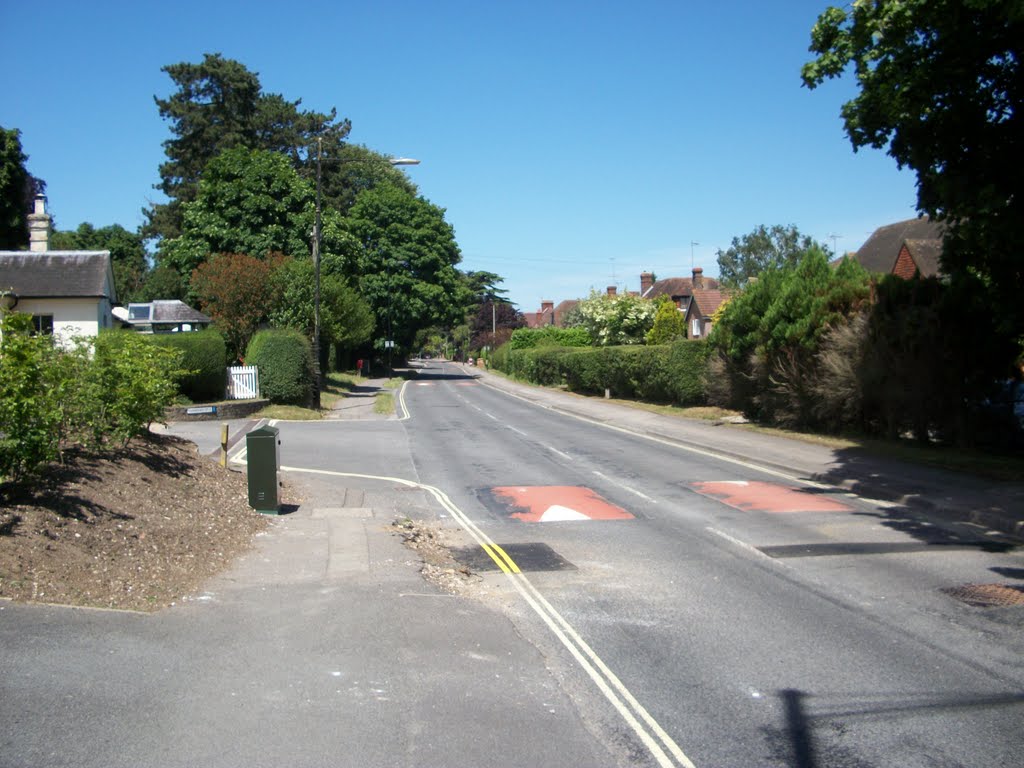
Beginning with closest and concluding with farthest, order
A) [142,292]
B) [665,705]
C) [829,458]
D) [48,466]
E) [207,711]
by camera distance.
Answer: [207,711] → [665,705] → [48,466] → [829,458] → [142,292]

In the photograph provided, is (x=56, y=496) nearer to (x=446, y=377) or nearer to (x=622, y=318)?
(x=622, y=318)

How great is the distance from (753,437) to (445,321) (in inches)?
2097

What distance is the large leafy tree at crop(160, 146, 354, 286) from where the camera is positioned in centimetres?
4569

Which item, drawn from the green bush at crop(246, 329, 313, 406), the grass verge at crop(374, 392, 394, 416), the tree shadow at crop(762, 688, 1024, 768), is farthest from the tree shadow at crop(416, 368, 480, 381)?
the tree shadow at crop(762, 688, 1024, 768)

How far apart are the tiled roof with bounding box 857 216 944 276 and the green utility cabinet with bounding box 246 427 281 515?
35371mm

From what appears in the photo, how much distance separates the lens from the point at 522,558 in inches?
414

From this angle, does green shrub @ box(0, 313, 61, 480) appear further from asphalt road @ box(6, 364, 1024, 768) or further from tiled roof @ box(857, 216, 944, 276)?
tiled roof @ box(857, 216, 944, 276)

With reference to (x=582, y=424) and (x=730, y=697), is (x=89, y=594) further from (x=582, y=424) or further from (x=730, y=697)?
(x=582, y=424)

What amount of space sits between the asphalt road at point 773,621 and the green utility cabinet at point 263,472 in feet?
9.72

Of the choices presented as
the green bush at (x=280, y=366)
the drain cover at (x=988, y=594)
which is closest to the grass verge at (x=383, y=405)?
the green bush at (x=280, y=366)

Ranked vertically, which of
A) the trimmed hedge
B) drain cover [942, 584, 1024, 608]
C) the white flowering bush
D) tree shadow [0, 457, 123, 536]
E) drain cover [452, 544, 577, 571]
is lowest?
drain cover [452, 544, 577, 571]

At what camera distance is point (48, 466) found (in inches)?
388

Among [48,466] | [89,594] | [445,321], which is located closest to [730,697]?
[89,594]

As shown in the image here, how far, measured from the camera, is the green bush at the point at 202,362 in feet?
94.7
